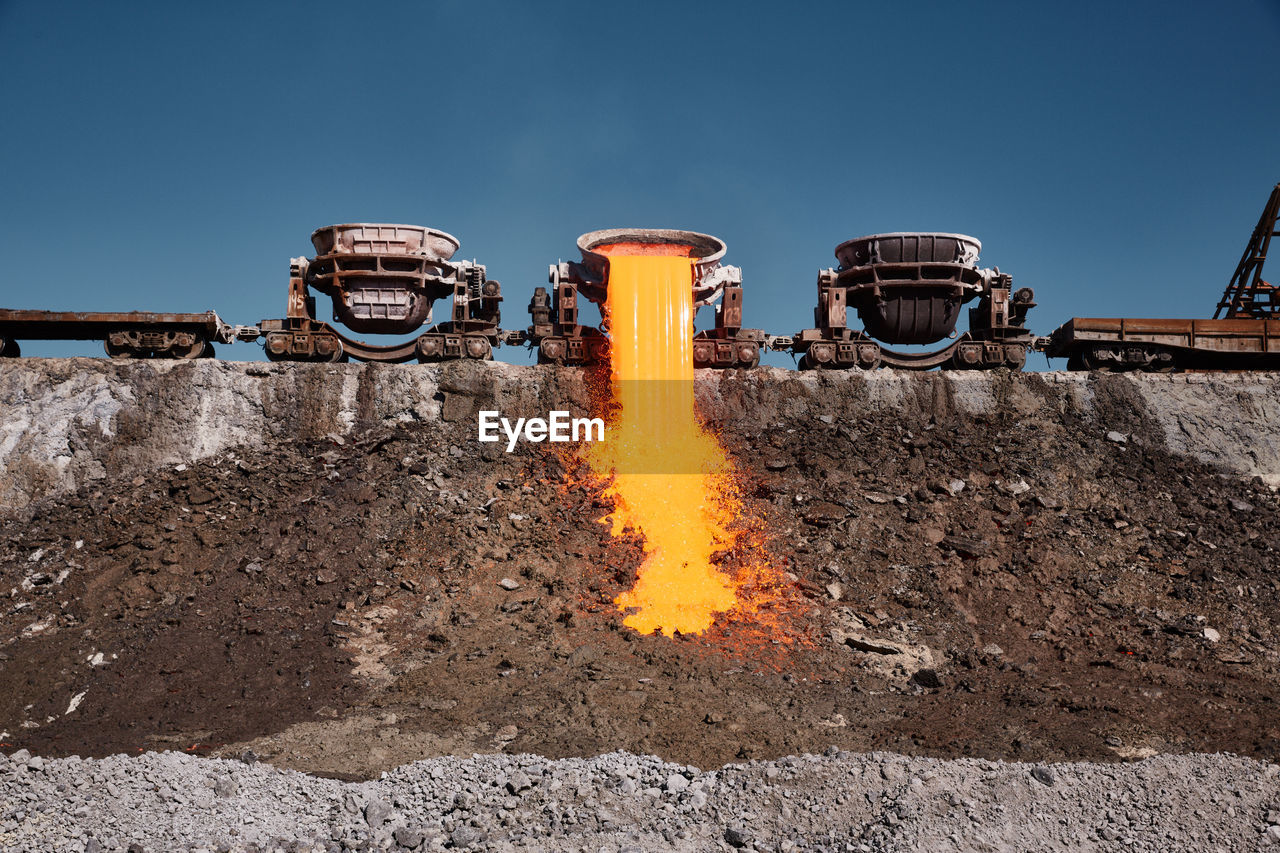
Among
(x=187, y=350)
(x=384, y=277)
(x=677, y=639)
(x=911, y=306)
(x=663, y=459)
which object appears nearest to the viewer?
(x=677, y=639)

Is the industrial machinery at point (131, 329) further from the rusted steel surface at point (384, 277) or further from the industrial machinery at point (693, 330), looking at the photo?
the rusted steel surface at point (384, 277)

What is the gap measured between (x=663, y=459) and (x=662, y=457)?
5 cm

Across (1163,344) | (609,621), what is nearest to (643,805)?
(609,621)

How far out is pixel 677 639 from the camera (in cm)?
1225

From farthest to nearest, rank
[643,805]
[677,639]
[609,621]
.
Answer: [609,621] < [677,639] < [643,805]

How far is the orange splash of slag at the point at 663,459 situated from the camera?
530 inches

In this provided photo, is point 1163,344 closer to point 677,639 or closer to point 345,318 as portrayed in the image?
point 677,639

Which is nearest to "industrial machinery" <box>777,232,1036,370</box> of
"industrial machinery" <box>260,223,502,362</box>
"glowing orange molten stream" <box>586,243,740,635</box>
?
"glowing orange molten stream" <box>586,243,740,635</box>

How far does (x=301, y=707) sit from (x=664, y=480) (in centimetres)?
693

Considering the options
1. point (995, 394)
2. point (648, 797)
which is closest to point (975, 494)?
point (995, 394)

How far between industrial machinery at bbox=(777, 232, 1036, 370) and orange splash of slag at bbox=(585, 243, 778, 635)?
278 cm

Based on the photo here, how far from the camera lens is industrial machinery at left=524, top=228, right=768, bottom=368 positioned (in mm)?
17812

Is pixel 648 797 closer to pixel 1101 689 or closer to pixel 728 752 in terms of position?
pixel 728 752

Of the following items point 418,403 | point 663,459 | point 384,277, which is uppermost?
point 384,277
